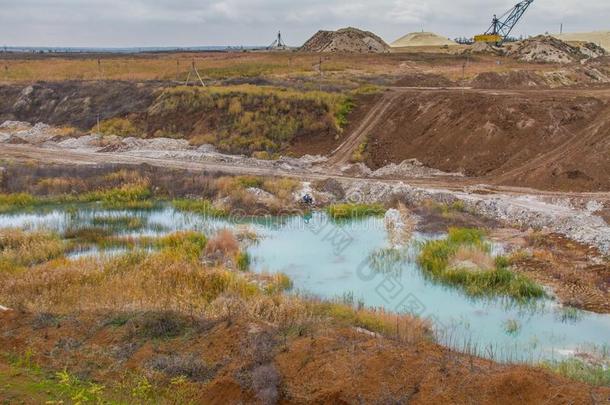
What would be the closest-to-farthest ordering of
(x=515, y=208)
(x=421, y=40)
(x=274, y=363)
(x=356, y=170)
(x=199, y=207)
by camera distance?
(x=274, y=363) < (x=515, y=208) < (x=199, y=207) < (x=356, y=170) < (x=421, y=40)

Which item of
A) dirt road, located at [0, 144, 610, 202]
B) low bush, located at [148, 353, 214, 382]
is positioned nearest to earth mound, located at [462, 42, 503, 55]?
dirt road, located at [0, 144, 610, 202]

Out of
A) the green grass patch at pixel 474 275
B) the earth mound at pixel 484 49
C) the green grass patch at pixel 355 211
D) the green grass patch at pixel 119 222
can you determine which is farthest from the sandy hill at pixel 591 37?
the green grass patch at pixel 119 222

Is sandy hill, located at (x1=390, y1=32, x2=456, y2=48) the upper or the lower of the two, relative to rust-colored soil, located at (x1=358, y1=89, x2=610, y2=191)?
upper

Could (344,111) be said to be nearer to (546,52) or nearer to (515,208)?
(515,208)

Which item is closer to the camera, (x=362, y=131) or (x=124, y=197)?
(x=124, y=197)

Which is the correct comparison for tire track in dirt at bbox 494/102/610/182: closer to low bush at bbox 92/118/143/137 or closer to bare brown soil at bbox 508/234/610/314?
bare brown soil at bbox 508/234/610/314

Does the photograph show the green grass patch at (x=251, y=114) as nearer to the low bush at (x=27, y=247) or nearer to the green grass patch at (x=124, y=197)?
the green grass patch at (x=124, y=197)

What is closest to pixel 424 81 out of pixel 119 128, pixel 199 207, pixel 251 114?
pixel 251 114
